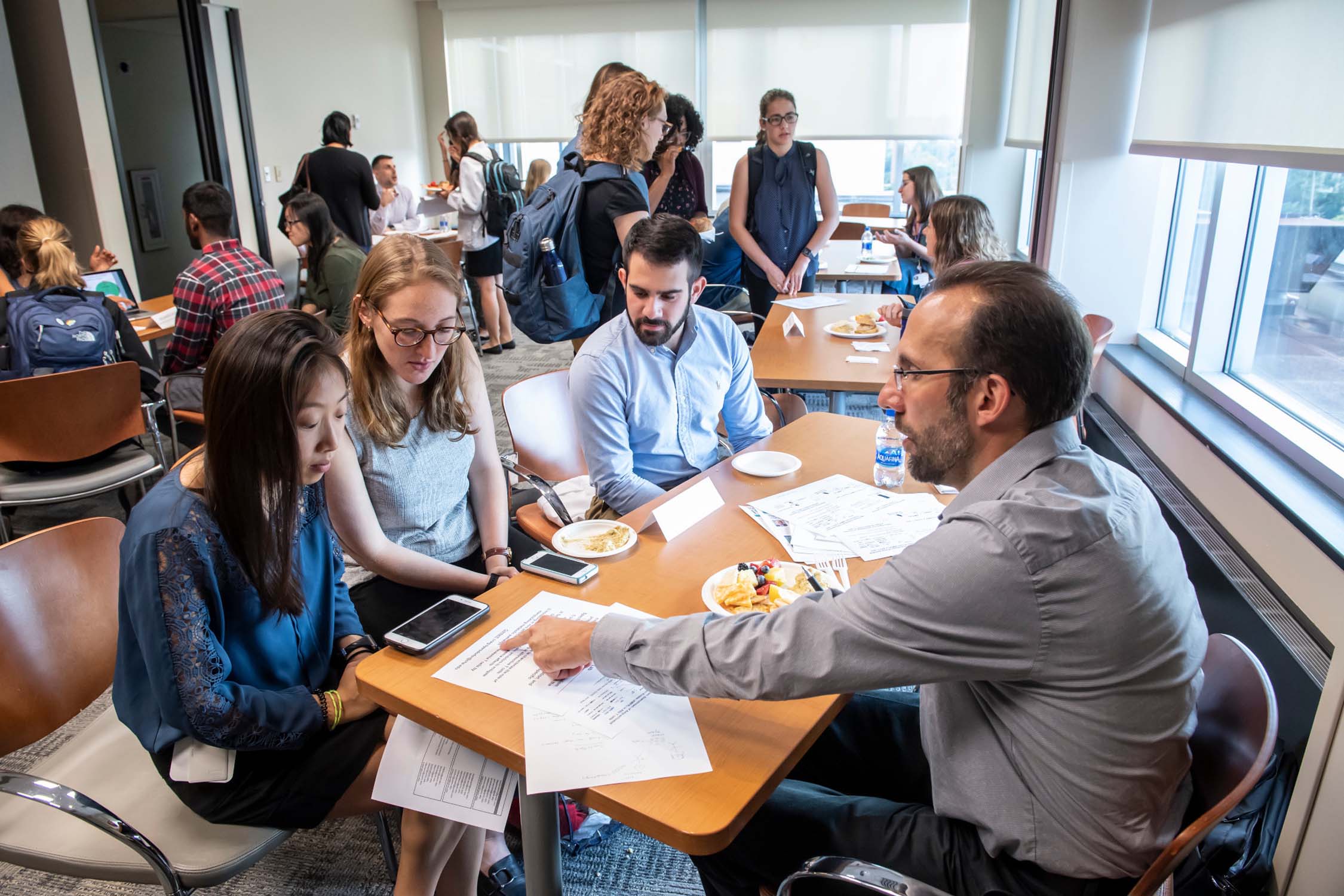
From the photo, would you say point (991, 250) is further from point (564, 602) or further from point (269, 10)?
point (269, 10)

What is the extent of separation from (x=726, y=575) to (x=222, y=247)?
277 centimetres

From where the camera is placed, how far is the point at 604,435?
2041 mm

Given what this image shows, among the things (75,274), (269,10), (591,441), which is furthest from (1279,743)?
(269,10)

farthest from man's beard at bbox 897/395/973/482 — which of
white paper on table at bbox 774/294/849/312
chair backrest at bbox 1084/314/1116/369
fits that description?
white paper on table at bbox 774/294/849/312

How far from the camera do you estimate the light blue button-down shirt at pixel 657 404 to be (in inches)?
80.5

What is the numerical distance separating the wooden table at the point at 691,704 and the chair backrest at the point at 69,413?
2.12m

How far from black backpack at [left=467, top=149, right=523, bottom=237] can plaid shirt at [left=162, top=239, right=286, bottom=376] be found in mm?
2716

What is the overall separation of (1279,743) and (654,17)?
7555 millimetres

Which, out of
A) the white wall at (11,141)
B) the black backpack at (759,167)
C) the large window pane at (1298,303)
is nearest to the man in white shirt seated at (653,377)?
the large window pane at (1298,303)

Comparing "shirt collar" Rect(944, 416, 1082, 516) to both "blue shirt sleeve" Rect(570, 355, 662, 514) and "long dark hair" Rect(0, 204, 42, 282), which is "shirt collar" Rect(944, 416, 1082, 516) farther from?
"long dark hair" Rect(0, 204, 42, 282)

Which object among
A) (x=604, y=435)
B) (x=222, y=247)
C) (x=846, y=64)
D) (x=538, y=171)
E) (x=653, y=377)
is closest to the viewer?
(x=604, y=435)

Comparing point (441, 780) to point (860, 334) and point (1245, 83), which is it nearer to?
point (860, 334)

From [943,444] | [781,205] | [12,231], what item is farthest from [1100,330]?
[12,231]

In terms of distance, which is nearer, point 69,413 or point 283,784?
point 283,784
